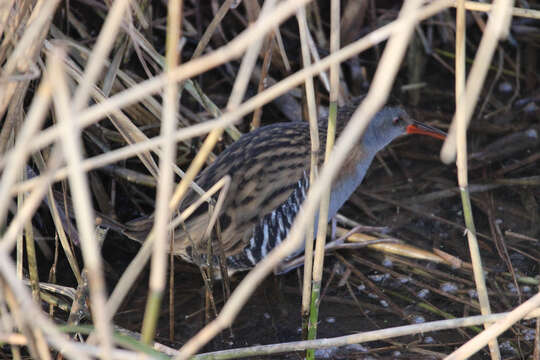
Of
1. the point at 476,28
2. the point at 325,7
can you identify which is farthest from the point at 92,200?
the point at 476,28

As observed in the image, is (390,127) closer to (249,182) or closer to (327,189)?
(249,182)

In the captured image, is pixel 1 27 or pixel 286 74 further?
pixel 286 74

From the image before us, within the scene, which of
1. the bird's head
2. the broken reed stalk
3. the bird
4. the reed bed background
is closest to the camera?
the reed bed background

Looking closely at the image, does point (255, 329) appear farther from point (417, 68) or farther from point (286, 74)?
point (417, 68)

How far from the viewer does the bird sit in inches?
104

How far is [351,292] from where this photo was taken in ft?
9.16

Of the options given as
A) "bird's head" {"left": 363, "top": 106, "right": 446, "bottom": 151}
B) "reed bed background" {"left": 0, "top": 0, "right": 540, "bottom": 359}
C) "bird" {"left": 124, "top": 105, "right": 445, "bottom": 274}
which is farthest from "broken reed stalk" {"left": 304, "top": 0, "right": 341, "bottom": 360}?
"bird's head" {"left": 363, "top": 106, "right": 446, "bottom": 151}

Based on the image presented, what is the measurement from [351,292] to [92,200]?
3.71 ft

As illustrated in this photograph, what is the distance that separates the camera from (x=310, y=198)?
3.95ft

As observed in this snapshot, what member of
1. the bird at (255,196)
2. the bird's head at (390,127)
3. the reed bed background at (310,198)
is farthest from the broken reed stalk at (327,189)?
the bird's head at (390,127)

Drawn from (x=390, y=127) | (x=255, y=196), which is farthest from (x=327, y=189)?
(x=390, y=127)

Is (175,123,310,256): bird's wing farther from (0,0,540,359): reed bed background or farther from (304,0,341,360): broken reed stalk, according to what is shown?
(304,0,341,360): broken reed stalk

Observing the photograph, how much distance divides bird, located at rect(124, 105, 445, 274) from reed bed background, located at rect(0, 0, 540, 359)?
155mm

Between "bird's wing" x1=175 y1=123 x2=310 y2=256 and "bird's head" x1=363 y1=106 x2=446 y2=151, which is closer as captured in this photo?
"bird's wing" x1=175 y1=123 x2=310 y2=256
